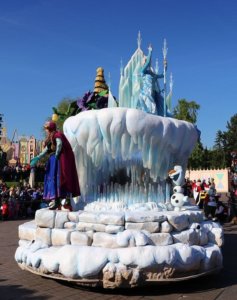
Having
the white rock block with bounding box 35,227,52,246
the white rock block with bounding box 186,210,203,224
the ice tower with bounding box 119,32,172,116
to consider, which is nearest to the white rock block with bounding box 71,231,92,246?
the white rock block with bounding box 35,227,52,246

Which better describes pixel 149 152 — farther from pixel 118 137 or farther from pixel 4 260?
pixel 4 260

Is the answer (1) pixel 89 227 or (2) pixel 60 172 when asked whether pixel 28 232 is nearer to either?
(2) pixel 60 172

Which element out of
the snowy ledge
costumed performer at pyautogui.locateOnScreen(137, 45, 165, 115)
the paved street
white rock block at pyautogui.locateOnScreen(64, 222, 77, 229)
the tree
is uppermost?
the tree

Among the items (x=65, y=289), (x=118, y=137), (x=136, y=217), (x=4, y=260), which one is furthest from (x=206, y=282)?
(x=4, y=260)

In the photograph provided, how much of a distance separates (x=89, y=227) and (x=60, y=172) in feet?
3.94

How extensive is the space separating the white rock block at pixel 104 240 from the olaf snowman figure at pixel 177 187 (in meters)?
1.60

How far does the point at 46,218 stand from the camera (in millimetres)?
6613

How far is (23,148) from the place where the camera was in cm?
7206

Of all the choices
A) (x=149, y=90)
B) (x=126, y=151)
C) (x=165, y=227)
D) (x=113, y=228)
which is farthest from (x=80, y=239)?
(x=149, y=90)

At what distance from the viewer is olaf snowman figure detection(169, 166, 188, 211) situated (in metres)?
7.02

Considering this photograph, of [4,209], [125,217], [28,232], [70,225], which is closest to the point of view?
[125,217]

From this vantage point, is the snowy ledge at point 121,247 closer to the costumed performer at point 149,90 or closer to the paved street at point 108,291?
the paved street at point 108,291

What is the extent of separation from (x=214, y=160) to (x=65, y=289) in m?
50.2

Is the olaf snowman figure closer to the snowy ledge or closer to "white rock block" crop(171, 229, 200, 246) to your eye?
the snowy ledge
